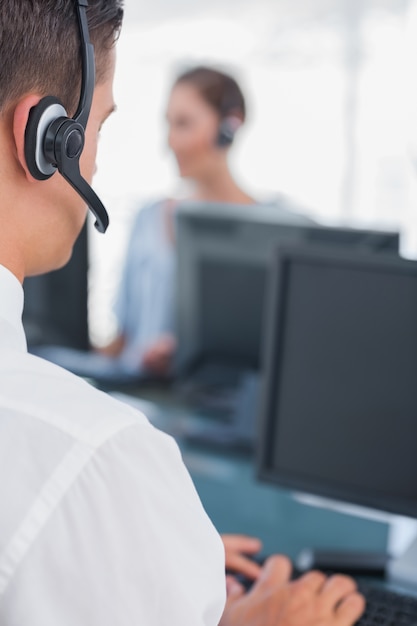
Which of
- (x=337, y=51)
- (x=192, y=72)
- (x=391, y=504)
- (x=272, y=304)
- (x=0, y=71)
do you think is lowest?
(x=391, y=504)

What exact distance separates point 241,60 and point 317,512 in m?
4.37

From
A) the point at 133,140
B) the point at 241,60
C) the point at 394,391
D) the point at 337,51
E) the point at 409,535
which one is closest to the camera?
the point at 394,391

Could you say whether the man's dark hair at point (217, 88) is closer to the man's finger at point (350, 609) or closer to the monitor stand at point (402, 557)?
the monitor stand at point (402, 557)

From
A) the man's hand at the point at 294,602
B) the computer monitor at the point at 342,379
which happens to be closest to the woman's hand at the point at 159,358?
the computer monitor at the point at 342,379

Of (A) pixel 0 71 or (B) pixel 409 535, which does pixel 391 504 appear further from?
(A) pixel 0 71

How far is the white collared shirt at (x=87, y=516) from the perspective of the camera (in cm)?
61

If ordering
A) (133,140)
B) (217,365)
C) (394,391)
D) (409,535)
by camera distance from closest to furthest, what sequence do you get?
1. (394,391)
2. (409,535)
3. (217,365)
4. (133,140)

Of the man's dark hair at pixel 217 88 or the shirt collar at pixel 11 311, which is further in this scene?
the man's dark hair at pixel 217 88

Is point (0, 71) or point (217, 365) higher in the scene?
point (0, 71)

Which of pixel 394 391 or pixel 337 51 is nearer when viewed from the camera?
pixel 394 391

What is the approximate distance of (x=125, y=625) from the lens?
0.64 metres

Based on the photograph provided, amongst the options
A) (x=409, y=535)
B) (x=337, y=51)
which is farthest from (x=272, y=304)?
(x=337, y=51)

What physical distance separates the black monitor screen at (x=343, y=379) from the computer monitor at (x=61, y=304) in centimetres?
79

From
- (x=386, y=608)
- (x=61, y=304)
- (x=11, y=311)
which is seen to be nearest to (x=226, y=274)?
(x=61, y=304)
